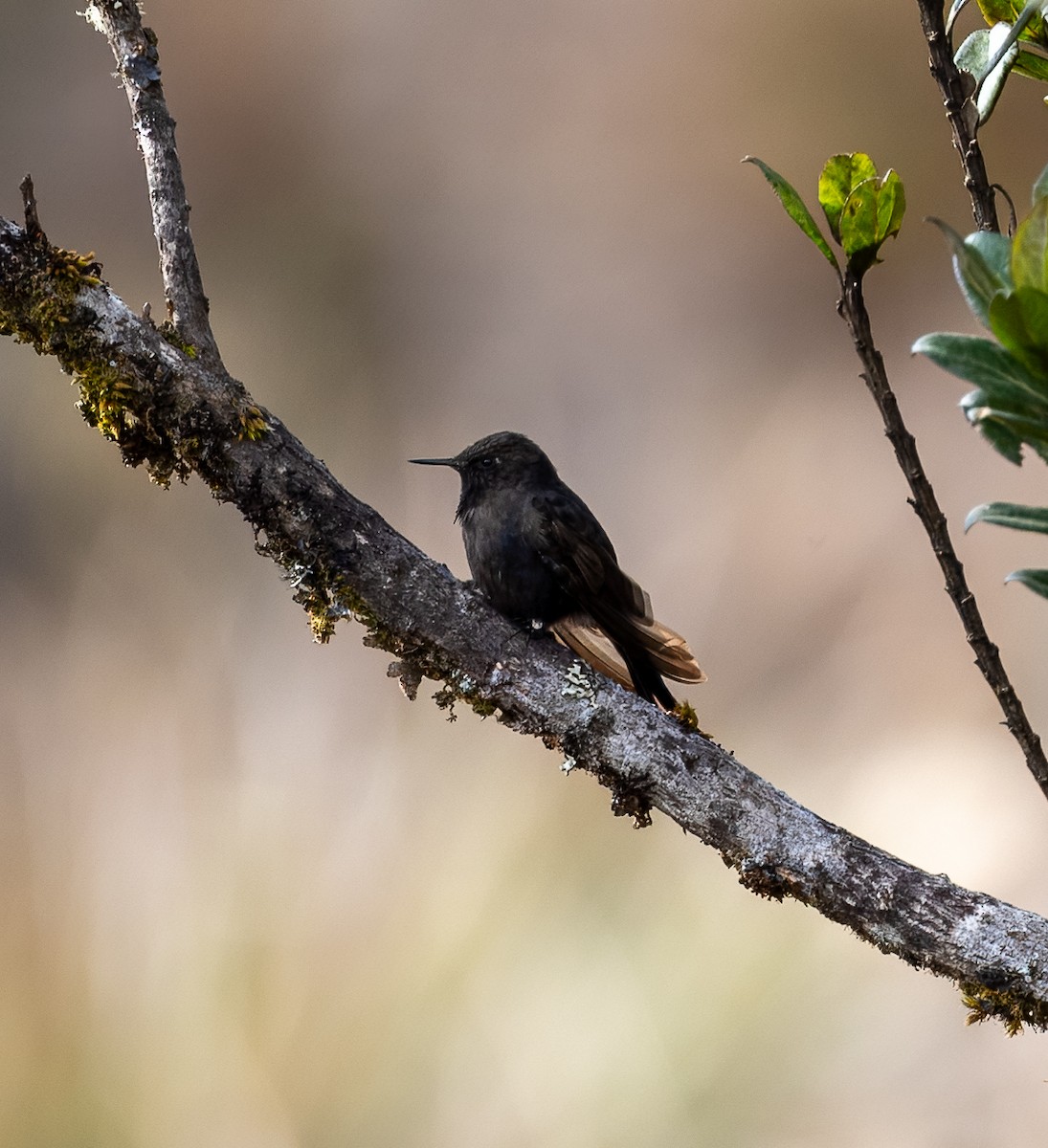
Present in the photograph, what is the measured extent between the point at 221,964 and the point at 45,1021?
0.85 m

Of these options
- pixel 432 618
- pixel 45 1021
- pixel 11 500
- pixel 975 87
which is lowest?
pixel 45 1021

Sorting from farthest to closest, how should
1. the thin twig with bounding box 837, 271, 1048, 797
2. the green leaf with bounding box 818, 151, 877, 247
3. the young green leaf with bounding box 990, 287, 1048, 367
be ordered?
the green leaf with bounding box 818, 151, 877, 247
the thin twig with bounding box 837, 271, 1048, 797
the young green leaf with bounding box 990, 287, 1048, 367

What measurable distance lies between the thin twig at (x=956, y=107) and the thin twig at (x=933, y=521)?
169 mm

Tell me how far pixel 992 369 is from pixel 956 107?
417mm

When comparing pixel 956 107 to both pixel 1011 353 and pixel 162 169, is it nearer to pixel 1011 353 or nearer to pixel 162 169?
pixel 1011 353

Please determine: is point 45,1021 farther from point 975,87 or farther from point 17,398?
point 975,87

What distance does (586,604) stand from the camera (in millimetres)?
2322

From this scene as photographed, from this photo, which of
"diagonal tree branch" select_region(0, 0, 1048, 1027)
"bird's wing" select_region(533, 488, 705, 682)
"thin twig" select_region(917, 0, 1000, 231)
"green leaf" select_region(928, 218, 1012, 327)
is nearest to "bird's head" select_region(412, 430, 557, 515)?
"bird's wing" select_region(533, 488, 705, 682)

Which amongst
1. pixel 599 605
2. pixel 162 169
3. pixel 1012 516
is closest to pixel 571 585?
pixel 599 605

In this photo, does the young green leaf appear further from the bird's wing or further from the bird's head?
the bird's head

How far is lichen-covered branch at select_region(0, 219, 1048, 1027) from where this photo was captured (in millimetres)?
1539

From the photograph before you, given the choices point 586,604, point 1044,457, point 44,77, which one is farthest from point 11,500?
point 1044,457

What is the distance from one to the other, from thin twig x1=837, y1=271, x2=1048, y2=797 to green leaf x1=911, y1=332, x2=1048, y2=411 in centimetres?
17

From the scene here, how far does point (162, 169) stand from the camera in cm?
183
